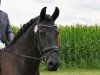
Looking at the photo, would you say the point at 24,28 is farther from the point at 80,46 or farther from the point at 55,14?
the point at 80,46

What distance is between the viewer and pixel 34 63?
7867mm

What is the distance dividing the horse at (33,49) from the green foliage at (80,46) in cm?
1816

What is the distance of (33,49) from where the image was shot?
25.6 ft

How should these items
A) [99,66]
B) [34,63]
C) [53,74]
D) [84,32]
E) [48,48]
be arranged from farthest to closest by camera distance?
[84,32], [99,66], [53,74], [34,63], [48,48]

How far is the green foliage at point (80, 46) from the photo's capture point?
26.6m

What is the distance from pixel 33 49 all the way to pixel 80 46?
20.1 metres

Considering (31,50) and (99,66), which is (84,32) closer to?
(99,66)

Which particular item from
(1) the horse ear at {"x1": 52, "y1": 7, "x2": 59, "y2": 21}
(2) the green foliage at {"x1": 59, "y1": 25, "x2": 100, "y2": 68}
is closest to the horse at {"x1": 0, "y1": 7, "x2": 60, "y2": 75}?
(1) the horse ear at {"x1": 52, "y1": 7, "x2": 59, "y2": 21}

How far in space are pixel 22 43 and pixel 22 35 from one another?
0.16 m

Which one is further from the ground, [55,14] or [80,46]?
[80,46]

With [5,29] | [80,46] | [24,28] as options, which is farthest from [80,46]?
[24,28]

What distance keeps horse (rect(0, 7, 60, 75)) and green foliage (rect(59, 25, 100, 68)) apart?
1816 cm

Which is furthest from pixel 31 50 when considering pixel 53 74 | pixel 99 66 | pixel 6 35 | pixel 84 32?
pixel 84 32

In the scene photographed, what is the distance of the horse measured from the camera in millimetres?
7375
